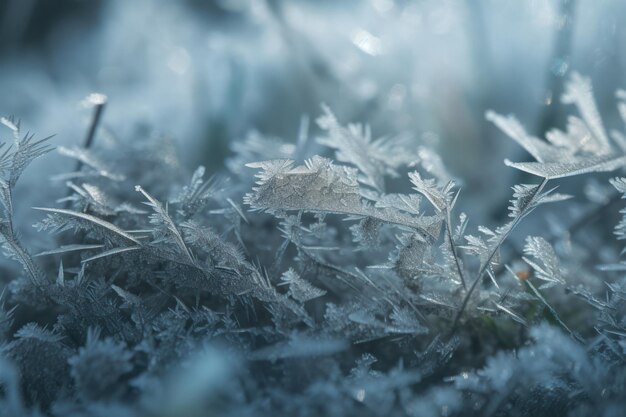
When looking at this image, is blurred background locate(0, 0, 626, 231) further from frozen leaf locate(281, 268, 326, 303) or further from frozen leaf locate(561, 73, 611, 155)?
frozen leaf locate(281, 268, 326, 303)

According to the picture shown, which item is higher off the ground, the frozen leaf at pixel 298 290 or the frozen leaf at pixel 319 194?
the frozen leaf at pixel 319 194

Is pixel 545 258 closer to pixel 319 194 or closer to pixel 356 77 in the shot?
pixel 319 194

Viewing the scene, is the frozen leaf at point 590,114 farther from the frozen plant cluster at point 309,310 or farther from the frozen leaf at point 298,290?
the frozen leaf at point 298,290

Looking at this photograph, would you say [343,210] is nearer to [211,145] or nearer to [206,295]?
[206,295]

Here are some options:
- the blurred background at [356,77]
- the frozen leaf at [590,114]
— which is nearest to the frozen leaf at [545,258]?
the frozen leaf at [590,114]

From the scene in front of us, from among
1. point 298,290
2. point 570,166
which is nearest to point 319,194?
point 298,290

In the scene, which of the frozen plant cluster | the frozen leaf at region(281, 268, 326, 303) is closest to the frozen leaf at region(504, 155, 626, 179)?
the frozen plant cluster

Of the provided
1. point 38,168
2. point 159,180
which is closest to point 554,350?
point 159,180
